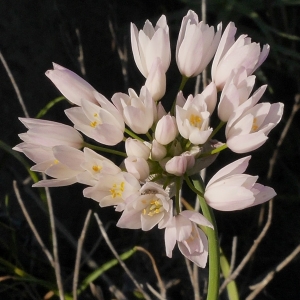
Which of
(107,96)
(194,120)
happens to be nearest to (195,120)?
(194,120)

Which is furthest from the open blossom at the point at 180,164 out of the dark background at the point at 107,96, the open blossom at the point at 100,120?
the dark background at the point at 107,96

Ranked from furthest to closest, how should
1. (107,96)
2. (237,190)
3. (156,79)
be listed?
(107,96)
(156,79)
(237,190)

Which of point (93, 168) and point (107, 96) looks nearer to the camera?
point (93, 168)

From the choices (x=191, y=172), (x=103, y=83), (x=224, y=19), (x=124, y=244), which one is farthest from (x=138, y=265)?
(x=224, y=19)

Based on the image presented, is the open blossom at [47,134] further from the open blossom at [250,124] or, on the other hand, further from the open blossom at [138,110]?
the open blossom at [250,124]

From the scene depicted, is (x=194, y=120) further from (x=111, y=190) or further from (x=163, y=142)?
(x=111, y=190)

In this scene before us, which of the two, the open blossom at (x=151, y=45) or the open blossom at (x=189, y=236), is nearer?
the open blossom at (x=189, y=236)

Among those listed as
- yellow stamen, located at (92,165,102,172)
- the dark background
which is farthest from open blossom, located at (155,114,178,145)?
the dark background
